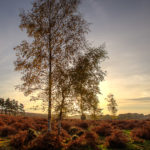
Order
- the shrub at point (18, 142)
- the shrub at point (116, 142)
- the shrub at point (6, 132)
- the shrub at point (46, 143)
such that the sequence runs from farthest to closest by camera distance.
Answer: the shrub at point (6, 132)
the shrub at point (116, 142)
the shrub at point (18, 142)
the shrub at point (46, 143)

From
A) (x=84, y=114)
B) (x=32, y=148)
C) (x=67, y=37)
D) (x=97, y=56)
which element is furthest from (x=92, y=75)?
(x=32, y=148)

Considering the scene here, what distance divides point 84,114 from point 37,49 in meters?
6.21

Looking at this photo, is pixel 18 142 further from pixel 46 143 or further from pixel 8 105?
pixel 8 105

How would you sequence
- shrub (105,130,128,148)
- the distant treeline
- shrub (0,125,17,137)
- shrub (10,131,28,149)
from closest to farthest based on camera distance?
shrub (10,131,28,149), shrub (105,130,128,148), shrub (0,125,17,137), the distant treeline

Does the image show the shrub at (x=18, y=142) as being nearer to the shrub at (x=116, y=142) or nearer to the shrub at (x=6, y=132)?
the shrub at (x=6, y=132)

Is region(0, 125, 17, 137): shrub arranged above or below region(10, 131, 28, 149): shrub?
below

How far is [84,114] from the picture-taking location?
904 centimetres

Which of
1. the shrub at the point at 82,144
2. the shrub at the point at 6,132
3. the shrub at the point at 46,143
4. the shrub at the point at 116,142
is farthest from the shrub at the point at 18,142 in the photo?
the shrub at the point at 116,142

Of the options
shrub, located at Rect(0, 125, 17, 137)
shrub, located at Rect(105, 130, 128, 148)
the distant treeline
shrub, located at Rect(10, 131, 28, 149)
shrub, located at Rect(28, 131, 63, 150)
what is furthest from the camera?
the distant treeline

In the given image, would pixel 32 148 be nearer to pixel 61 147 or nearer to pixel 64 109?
pixel 61 147

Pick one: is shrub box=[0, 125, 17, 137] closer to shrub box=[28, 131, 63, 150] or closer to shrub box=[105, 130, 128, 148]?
shrub box=[28, 131, 63, 150]

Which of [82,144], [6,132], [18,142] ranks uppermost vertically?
[18,142]

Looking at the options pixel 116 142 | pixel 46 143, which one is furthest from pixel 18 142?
pixel 116 142

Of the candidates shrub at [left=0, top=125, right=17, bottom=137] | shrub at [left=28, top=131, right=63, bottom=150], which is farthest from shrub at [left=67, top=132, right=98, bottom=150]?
shrub at [left=0, top=125, right=17, bottom=137]
